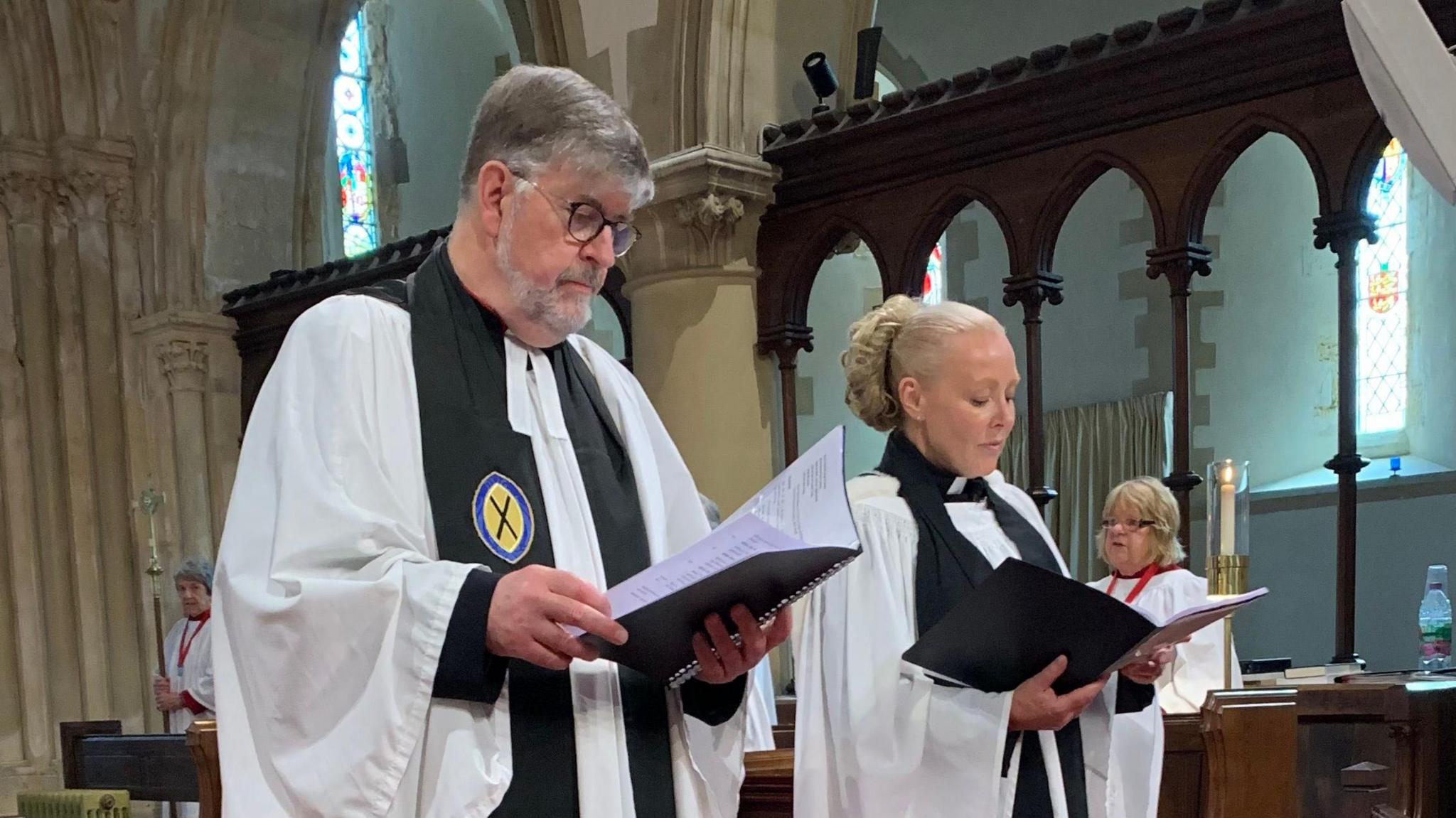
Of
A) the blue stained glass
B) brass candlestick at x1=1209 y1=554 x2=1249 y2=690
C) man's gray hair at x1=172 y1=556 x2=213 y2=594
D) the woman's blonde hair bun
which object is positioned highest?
the blue stained glass

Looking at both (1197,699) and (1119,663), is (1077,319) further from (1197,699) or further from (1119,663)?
(1119,663)

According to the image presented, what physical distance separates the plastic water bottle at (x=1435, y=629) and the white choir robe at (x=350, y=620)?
5358mm

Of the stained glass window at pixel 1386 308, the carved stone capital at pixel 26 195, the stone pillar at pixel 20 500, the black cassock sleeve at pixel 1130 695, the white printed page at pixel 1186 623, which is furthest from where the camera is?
the stained glass window at pixel 1386 308

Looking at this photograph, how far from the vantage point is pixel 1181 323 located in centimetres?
506

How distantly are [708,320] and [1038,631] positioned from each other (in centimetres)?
396

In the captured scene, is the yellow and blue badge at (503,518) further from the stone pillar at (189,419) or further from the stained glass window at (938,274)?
the stained glass window at (938,274)

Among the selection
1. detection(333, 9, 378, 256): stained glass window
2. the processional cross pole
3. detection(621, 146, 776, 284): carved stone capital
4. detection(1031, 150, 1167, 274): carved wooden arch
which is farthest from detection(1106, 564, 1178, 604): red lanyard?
detection(333, 9, 378, 256): stained glass window

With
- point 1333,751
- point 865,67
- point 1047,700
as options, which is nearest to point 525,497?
point 1047,700

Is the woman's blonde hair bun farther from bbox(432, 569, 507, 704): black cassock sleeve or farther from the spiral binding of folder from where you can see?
bbox(432, 569, 507, 704): black cassock sleeve

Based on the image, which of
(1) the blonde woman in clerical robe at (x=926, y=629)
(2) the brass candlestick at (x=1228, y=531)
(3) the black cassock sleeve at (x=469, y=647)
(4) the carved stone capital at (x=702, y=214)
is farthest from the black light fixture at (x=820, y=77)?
(3) the black cassock sleeve at (x=469, y=647)

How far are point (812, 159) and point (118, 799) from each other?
3.99m

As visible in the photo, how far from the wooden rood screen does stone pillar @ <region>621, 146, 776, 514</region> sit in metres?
0.10

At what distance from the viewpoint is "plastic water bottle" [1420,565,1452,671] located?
6.26 metres

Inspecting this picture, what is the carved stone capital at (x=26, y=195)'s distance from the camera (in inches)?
333
